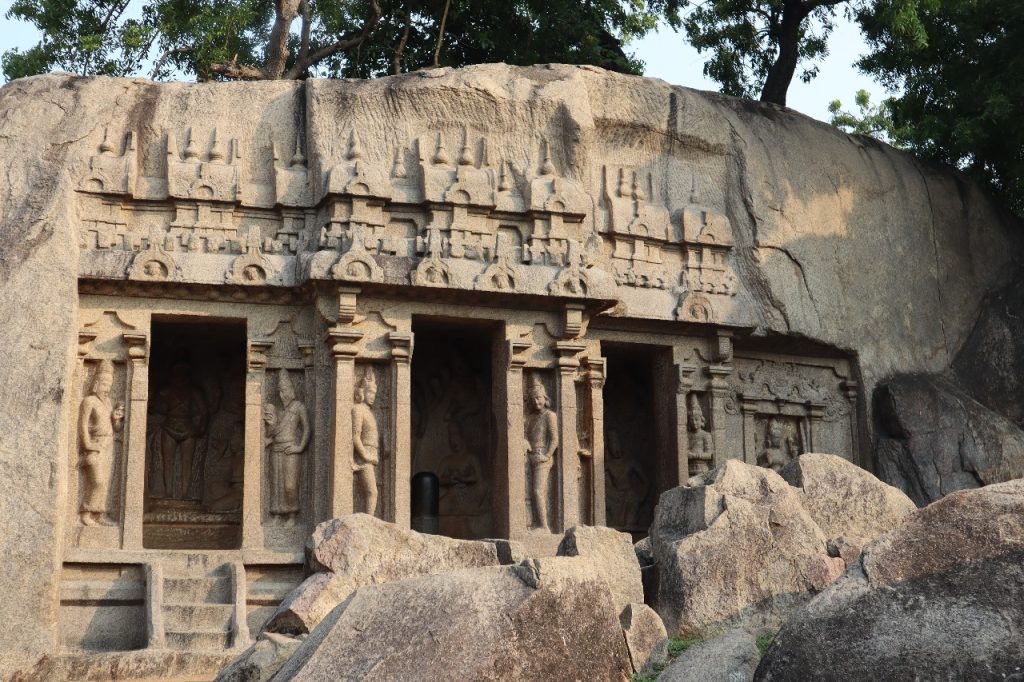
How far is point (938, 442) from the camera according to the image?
1905cm

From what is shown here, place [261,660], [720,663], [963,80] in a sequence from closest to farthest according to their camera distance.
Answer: [720,663], [261,660], [963,80]

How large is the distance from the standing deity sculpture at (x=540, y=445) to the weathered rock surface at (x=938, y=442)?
4624 millimetres

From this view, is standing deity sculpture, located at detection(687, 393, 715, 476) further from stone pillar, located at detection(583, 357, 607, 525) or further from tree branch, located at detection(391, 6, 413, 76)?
tree branch, located at detection(391, 6, 413, 76)

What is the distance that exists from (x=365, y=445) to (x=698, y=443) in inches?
169

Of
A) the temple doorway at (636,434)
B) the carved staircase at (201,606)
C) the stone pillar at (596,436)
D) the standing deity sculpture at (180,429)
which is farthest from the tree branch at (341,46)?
the carved staircase at (201,606)

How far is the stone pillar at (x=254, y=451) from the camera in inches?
642

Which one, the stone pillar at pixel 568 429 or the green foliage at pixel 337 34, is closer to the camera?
the stone pillar at pixel 568 429

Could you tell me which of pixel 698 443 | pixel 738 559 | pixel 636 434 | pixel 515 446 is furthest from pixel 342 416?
pixel 738 559

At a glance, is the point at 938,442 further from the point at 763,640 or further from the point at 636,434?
the point at 763,640

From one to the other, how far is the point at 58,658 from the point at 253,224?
18.6 ft

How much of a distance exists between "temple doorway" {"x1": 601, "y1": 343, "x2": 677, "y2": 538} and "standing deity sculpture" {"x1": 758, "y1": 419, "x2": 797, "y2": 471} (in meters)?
1.39

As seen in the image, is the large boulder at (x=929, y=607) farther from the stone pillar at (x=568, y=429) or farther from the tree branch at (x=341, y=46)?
the tree branch at (x=341, y=46)

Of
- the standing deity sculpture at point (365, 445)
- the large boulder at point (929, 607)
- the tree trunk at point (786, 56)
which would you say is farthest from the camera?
the tree trunk at point (786, 56)

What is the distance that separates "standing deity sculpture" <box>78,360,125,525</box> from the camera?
52.9 ft
